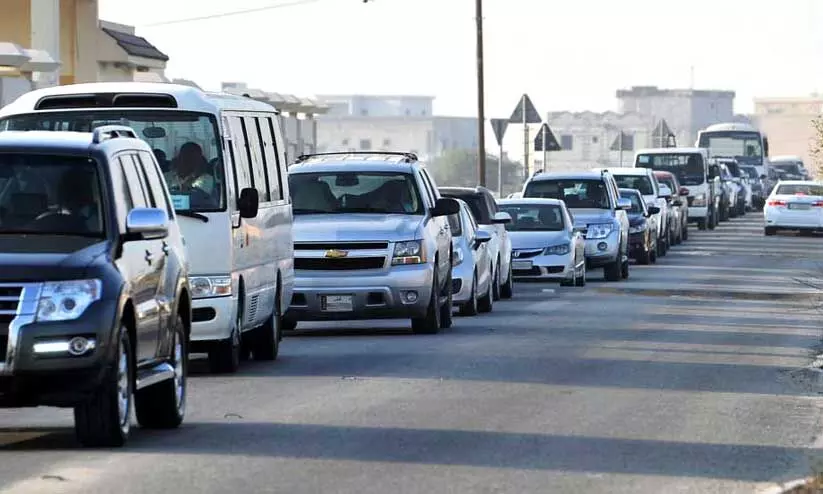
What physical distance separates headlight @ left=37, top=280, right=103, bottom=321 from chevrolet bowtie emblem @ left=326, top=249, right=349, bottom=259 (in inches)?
411

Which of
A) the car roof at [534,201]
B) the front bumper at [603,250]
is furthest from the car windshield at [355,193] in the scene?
the front bumper at [603,250]

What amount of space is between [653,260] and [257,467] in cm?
3372

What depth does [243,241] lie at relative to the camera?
17.8 metres

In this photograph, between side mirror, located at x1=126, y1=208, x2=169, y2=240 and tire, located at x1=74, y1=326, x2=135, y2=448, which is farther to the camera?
side mirror, located at x1=126, y1=208, x2=169, y2=240

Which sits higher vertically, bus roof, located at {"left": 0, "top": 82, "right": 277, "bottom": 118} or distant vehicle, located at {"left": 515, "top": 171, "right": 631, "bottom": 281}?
bus roof, located at {"left": 0, "top": 82, "right": 277, "bottom": 118}

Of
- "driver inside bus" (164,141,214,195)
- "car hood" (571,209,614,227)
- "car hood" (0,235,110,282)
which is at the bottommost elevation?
"car hood" (571,209,614,227)

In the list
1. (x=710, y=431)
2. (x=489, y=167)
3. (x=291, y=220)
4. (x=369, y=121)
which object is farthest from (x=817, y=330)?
(x=369, y=121)

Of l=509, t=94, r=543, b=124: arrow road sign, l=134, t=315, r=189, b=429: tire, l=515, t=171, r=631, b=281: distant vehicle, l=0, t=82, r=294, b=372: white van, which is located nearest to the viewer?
l=134, t=315, r=189, b=429: tire

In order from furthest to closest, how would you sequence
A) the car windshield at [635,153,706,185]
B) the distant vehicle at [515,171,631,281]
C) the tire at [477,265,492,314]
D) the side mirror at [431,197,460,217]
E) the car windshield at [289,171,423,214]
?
the car windshield at [635,153,706,185] → the distant vehicle at [515,171,631,281] → the tire at [477,265,492,314] → the car windshield at [289,171,423,214] → the side mirror at [431,197,460,217]

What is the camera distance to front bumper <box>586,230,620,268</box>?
37188 mm

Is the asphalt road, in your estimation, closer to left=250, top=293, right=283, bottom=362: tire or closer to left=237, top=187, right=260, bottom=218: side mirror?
left=250, top=293, right=283, bottom=362: tire

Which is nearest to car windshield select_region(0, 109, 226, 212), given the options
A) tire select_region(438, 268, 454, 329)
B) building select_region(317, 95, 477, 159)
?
tire select_region(438, 268, 454, 329)

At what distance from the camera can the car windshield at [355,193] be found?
2322cm

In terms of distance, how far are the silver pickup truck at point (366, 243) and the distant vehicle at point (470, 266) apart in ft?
7.53
